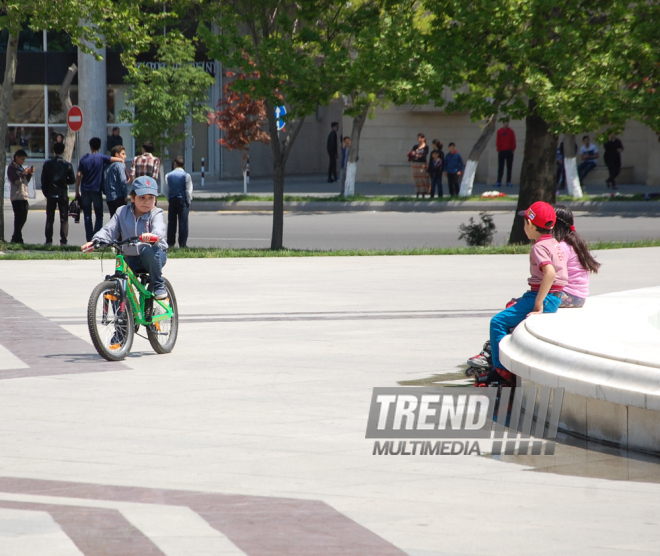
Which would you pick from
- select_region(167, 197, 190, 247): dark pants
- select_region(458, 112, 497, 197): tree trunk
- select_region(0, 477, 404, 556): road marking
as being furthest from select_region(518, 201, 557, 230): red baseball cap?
select_region(458, 112, 497, 197): tree trunk

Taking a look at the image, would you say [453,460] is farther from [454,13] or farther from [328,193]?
[328,193]

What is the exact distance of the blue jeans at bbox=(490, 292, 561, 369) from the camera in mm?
7742

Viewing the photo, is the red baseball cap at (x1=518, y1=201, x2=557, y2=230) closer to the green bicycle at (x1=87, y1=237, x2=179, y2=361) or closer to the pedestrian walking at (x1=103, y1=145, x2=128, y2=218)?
the green bicycle at (x1=87, y1=237, x2=179, y2=361)

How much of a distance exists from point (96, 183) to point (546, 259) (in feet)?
40.4

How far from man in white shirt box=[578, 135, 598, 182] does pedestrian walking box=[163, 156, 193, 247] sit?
20.3 meters

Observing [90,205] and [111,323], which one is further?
[90,205]

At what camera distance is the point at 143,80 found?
3509 centimetres

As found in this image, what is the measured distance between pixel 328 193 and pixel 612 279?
21850 mm

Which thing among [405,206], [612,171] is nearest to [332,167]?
[612,171]

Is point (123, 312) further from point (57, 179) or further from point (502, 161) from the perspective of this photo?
point (502, 161)

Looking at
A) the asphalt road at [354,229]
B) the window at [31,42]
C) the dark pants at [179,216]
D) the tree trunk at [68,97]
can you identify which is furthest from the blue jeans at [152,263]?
the window at [31,42]

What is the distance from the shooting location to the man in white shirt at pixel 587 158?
35.9 m

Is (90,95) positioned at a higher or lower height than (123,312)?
higher

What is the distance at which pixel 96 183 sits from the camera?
730 inches
